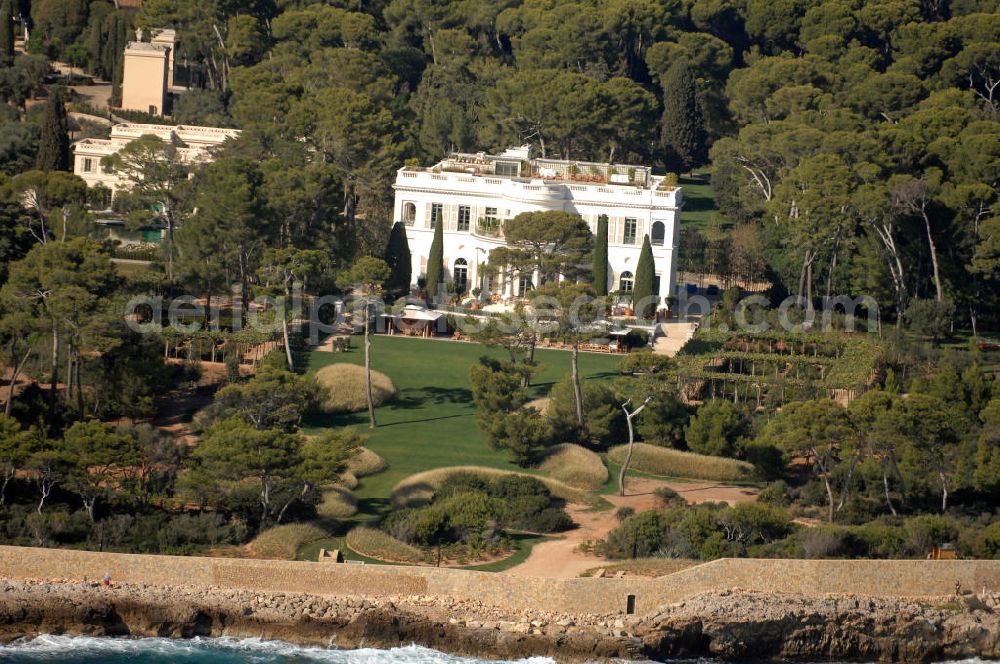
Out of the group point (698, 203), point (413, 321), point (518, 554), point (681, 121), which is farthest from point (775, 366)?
point (681, 121)

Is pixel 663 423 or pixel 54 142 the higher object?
pixel 54 142

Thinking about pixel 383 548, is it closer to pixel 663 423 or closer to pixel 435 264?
pixel 663 423

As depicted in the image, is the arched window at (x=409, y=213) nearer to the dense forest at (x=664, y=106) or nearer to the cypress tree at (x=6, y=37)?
the dense forest at (x=664, y=106)

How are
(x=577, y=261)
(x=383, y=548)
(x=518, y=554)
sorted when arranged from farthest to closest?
(x=577, y=261) → (x=518, y=554) → (x=383, y=548)

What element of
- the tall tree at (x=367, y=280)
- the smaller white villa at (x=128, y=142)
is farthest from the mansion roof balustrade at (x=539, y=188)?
the tall tree at (x=367, y=280)

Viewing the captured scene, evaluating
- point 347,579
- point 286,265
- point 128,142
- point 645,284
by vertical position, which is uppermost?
point 128,142
